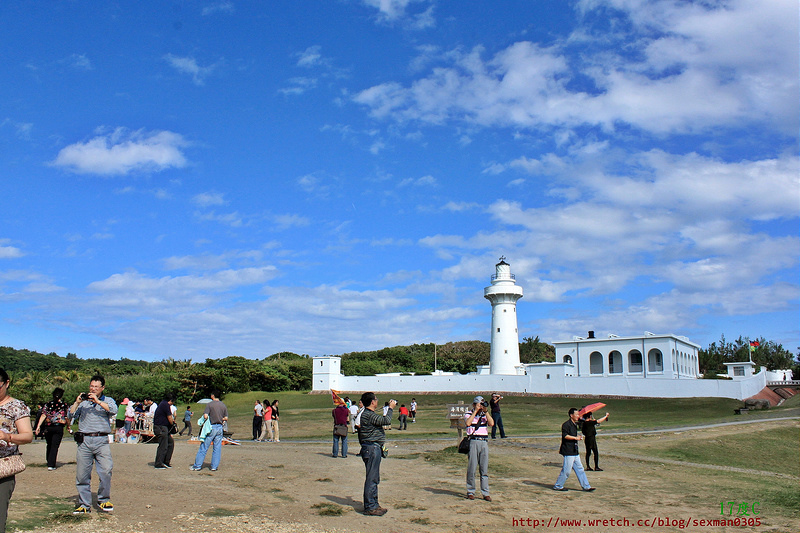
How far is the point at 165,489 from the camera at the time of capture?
10297 mm

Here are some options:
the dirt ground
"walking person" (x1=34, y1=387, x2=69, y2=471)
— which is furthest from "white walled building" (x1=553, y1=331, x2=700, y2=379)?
"walking person" (x1=34, y1=387, x2=69, y2=471)

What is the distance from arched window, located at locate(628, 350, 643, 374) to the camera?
177 feet

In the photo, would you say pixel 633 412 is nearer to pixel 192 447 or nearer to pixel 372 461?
pixel 192 447

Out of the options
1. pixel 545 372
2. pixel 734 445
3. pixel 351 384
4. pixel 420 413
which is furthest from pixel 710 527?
pixel 351 384

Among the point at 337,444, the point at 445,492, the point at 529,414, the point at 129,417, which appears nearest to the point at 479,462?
the point at 445,492

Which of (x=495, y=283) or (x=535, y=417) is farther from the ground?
(x=495, y=283)

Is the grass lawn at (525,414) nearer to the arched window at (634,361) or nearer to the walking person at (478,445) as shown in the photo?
the arched window at (634,361)

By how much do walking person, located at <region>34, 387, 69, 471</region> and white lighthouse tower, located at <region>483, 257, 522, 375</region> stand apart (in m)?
45.0

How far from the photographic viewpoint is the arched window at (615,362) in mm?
54969

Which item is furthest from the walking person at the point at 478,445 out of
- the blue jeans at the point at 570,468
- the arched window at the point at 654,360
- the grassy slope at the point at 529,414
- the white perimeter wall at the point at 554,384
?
the arched window at the point at 654,360

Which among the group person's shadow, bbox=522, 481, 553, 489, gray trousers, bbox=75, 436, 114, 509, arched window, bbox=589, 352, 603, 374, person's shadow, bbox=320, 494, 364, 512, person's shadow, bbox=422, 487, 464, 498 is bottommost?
person's shadow, bbox=522, 481, 553, 489

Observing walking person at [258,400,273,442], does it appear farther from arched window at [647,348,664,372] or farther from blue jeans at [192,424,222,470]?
arched window at [647,348,664,372]

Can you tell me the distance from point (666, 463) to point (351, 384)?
4568 cm

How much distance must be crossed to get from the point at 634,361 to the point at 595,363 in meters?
3.63
